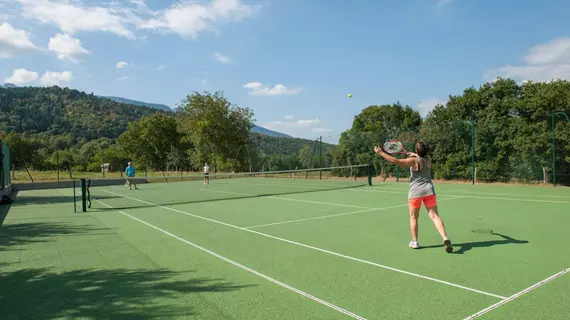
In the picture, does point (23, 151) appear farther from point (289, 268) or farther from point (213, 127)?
point (289, 268)

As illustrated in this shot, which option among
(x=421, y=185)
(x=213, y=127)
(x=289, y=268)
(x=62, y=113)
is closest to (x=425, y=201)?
(x=421, y=185)

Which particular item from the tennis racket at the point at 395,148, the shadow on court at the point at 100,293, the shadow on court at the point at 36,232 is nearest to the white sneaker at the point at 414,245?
the tennis racket at the point at 395,148

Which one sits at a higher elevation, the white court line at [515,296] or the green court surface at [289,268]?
the green court surface at [289,268]

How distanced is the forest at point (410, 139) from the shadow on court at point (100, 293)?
18.0 metres

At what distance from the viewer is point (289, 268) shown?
5.29 meters

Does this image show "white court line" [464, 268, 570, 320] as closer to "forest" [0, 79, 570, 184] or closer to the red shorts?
the red shorts

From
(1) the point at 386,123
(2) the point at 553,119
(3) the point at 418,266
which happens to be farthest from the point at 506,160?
(1) the point at 386,123

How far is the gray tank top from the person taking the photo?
5975 mm

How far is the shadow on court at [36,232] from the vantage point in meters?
7.67

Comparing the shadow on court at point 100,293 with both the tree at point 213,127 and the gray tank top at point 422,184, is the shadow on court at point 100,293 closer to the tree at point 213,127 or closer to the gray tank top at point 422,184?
the gray tank top at point 422,184

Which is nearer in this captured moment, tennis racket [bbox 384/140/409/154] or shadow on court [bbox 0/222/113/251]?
tennis racket [bbox 384/140/409/154]

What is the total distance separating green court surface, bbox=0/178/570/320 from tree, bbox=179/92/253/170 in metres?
31.2

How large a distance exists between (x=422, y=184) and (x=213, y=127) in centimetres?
3652

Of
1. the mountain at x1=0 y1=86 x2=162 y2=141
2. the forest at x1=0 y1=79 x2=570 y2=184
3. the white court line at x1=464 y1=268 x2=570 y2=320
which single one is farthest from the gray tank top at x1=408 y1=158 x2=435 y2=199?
the mountain at x1=0 y1=86 x2=162 y2=141
